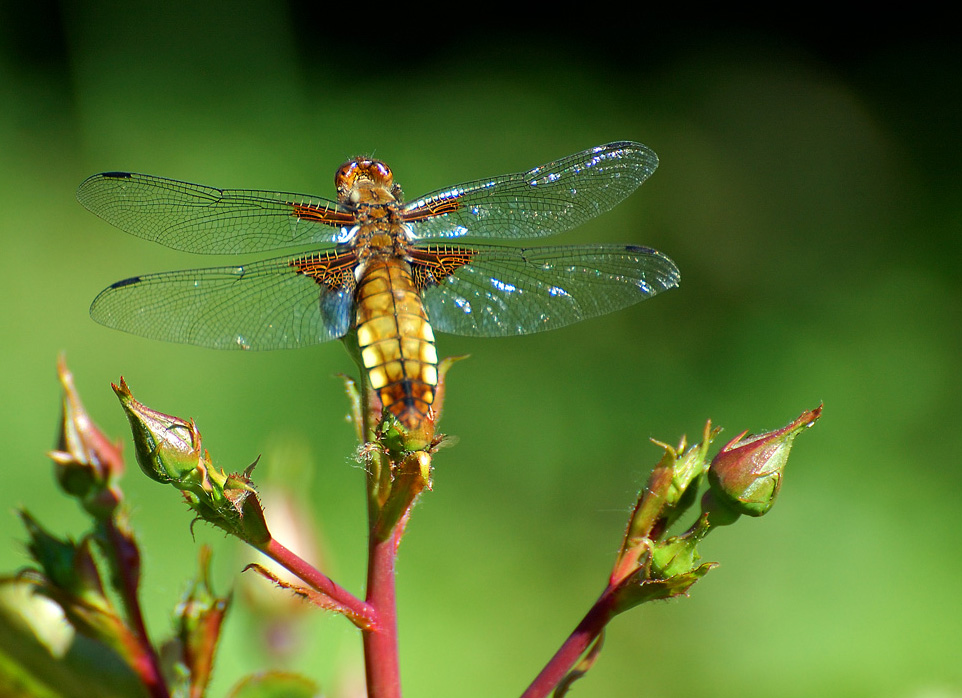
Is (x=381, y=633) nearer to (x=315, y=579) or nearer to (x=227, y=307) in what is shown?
(x=315, y=579)

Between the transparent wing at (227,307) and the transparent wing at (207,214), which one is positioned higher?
the transparent wing at (207,214)

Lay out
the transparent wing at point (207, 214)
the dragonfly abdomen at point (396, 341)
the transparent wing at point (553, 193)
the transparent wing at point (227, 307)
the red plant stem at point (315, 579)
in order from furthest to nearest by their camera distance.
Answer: the transparent wing at point (553, 193) → the transparent wing at point (207, 214) → the transparent wing at point (227, 307) → the dragonfly abdomen at point (396, 341) → the red plant stem at point (315, 579)

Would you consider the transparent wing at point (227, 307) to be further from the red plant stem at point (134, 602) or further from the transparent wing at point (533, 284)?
the red plant stem at point (134, 602)

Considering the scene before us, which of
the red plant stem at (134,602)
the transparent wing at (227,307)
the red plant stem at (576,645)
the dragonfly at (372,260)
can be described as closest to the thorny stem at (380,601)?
the red plant stem at (576,645)

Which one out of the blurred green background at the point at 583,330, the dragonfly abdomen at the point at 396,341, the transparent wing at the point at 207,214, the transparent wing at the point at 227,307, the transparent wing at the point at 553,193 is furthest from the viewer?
the blurred green background at the point at 583,330

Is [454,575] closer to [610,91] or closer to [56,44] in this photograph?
[610,91]

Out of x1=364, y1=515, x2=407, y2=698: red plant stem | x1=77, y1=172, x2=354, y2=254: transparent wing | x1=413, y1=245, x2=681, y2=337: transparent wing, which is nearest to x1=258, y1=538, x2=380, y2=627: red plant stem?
x1=364, y1=515, x2=407, y2=698: red plant stem

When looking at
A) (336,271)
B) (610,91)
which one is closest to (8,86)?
(610,91)

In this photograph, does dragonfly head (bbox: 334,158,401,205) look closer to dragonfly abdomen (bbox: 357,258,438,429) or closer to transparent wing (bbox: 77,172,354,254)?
transparent wing (bbox: 77,172,354,254)
